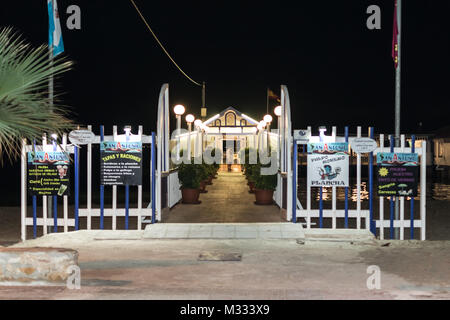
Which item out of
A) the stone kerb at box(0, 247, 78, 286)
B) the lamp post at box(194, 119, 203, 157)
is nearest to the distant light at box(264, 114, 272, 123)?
the lamp post at box(194, 119, 203, 157)

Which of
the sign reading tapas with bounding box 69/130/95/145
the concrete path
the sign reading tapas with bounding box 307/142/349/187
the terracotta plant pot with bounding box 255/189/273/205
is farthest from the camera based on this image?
the terracotta plant pot with bounding box 255/189/273/205

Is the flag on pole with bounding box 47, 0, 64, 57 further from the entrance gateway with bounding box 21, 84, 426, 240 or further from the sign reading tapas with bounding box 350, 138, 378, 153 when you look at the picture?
the sign reading tapas with bounding box 350, 138, 378, 153

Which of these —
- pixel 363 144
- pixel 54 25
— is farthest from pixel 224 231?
pixel 54 25

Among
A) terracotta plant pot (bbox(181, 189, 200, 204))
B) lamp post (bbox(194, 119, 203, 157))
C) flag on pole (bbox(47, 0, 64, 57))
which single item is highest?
flag on pole (bbox(47, 0, 64, 57))

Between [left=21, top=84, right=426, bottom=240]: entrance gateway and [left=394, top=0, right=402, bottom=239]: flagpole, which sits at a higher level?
[left=394, top=0, right=402, bottom=239]: flagpole

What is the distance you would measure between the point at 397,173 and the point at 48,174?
6569 mm

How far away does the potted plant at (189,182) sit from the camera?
14.8 meters

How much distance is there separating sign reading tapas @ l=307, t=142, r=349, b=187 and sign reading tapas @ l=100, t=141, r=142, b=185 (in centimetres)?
324

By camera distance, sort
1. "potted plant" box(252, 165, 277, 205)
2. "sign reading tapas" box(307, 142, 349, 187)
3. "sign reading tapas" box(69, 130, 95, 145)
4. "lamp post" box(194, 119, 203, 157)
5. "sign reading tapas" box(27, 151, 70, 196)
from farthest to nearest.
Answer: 1. "lamp post" box(194, 119, 203, 157)
2. "potted plant" box(252, 165, 277, 205)
3. "sign reading tapas" box(27, 151, 70, 196)
4. "sign reading tapas" box(307, 142, 349, 187)
5. "sign reading tapas" box(69, 130, 95, 145)

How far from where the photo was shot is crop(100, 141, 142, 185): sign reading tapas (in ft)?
33.9

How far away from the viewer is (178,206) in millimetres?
14391

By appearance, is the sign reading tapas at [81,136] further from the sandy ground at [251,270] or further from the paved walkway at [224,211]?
the paved walkway at [224,211]

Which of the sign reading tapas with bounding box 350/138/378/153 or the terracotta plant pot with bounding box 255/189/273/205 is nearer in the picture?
the sign reading tapas with bounding box 350/138/378/153

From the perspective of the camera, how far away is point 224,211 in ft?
45.5
